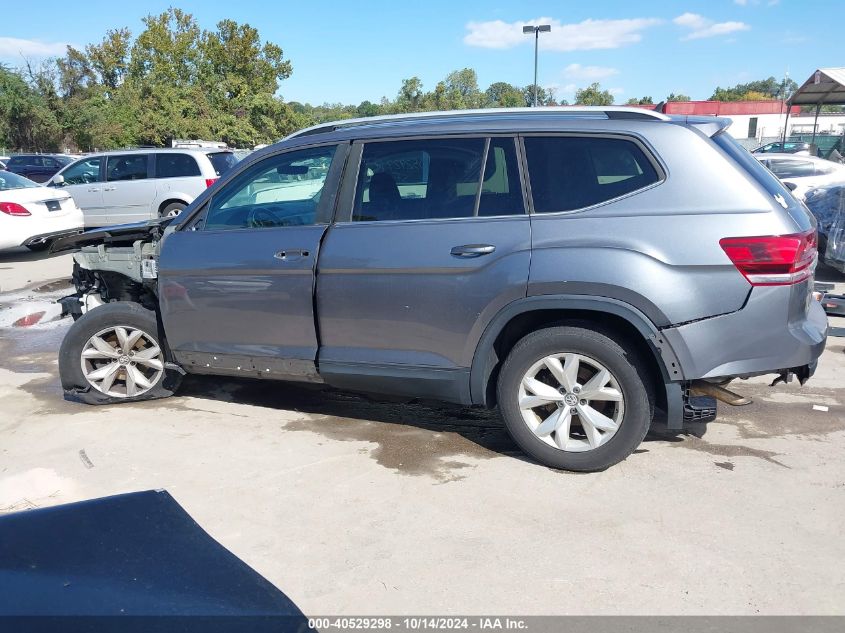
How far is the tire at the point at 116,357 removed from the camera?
499cm

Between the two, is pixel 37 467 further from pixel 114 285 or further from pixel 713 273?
pixel 713 273

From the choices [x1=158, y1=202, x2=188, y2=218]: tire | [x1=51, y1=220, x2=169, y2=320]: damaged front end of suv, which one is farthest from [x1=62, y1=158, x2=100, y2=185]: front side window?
[x1=51, y1=220, x2=169, y2=320]: damaged front end of suv

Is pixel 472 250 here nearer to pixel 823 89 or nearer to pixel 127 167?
pixel 127 167

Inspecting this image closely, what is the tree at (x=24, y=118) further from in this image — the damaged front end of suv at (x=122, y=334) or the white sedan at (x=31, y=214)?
the damaged front end of suv at (x=122, y=334)

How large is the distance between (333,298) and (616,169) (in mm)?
1760

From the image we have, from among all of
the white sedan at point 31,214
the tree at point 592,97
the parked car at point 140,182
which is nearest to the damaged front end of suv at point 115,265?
the white sedan at point 31,214

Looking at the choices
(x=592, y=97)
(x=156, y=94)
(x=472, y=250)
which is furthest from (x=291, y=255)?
(x=592, y=97)

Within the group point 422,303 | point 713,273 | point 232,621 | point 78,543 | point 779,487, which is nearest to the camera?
point 232,621

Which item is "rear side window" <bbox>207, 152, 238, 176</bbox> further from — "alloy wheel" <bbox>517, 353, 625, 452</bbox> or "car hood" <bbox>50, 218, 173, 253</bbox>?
"alloy wheel" <bbox>517, 353, 625, 452</bbox>

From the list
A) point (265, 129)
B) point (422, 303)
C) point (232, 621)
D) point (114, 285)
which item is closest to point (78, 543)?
point (232, 621)

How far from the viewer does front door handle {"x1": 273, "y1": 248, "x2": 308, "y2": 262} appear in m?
4.27

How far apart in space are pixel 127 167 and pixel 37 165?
12.9m

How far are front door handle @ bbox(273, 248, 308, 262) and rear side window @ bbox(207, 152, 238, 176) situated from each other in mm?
10254

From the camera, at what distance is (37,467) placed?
4.16 meters
